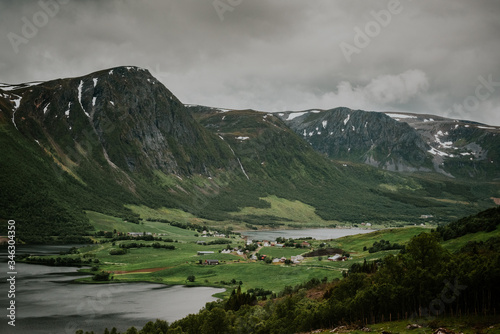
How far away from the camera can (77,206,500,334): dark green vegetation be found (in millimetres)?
51125

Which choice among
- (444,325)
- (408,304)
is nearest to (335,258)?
(408,304)

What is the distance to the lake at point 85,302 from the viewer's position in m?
91.4

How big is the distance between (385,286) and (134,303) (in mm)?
74971

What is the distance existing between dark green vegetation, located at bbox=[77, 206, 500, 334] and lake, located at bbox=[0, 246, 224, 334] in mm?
25692

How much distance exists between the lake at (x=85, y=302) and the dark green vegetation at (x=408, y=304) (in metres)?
25.7

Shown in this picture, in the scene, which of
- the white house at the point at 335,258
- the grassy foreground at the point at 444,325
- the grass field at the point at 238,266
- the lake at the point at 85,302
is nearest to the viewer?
the grassy foreground at the point at 444,325

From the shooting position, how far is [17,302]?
346 feet

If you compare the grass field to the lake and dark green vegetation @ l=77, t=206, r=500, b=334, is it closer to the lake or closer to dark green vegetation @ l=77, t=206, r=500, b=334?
the lake

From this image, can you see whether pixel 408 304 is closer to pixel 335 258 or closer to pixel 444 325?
pixel 444 325

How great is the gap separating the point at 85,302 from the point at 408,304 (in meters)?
85.9

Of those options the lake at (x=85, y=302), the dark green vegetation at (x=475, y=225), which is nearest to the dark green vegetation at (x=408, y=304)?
the lake at (x=85, y=302)

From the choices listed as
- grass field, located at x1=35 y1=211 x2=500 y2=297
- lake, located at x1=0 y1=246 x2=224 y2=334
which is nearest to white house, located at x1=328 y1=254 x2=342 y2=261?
grass field, located at x1=35 y1=211 x2=500 y2=297

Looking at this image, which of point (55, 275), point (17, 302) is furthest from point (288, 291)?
point (55, 275)

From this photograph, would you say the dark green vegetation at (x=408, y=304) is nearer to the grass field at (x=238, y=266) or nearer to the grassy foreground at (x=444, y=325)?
the grassy foreground at (x=444, y=325)
